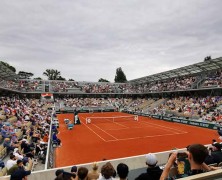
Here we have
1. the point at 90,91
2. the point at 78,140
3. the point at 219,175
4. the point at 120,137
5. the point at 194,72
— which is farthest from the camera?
the point at 90,91

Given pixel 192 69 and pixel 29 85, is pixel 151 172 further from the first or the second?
pixel 29 85

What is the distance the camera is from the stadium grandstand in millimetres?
12367

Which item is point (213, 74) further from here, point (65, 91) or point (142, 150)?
point (65, 91)

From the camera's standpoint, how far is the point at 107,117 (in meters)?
38.4

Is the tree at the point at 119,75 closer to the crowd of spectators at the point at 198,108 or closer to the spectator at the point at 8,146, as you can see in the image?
the crowd of spectators at the point at 198,108

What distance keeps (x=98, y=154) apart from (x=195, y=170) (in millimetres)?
14188

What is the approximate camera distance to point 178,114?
115 ft

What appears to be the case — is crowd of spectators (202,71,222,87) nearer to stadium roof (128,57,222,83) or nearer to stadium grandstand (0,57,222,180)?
stadium grandstand (0,57,222,180)

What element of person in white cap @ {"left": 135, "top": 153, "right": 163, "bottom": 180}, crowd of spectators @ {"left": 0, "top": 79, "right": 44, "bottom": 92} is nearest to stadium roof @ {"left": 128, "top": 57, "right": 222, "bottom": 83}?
person in white cap @ {"left": 135, "top": 153, "right": 163, "bottom": 180}

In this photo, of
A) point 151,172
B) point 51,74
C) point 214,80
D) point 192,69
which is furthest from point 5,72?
point 51,74

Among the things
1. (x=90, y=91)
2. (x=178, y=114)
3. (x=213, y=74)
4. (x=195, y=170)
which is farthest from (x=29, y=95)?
(x=195, y=170)

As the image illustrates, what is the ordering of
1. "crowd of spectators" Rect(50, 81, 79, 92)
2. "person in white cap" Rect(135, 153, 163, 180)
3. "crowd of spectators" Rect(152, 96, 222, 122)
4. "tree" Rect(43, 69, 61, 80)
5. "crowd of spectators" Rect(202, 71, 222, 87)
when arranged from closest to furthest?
"person in white cap" Rect(135, 153, 163, 180) < "crowd of spectators" Rect(152, 96, 222, 122) < "crowd of spectators" Rect(202, 71, 222, 87) < "crowd of spectators" Rect(50, 81, 79, 92) < "tree" Rect(43, 69, 61, 80)

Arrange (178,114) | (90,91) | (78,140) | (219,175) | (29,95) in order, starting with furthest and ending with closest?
(90,91)
(29,95)
(178,114)
(78,140)
(219,175)

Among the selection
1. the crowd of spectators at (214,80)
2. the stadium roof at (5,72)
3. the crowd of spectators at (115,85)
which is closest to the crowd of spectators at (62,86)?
the crowd of spectators at (115,85)
